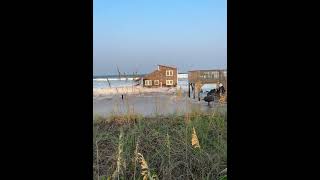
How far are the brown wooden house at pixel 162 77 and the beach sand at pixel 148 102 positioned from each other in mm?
56

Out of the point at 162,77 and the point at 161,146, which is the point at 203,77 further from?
the point at 161,146

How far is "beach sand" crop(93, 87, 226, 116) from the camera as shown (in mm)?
2404

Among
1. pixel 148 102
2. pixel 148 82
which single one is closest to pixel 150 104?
pixel 148 102

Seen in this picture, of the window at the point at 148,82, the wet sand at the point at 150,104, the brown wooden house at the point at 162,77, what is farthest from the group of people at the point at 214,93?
the window at the point at 148,82

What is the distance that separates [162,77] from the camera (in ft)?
9.05

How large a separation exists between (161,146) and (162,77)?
2.21 ft
